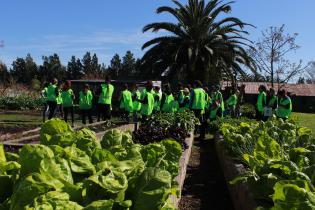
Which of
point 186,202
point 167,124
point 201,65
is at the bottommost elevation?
point 186,202

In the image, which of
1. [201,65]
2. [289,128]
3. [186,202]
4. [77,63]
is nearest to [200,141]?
[289,128]

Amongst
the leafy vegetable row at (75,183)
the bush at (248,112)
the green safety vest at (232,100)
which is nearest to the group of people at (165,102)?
the green safety vest at (232,100)

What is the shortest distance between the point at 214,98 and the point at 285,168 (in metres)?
13.0

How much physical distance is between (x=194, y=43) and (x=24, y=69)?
58094 mm

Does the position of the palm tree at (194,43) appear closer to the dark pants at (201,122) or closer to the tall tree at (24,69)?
the dark pants at (201,122)

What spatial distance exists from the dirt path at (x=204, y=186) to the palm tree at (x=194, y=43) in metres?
19.8

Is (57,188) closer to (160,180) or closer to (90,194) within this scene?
(90,194)

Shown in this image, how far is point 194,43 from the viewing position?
102ft

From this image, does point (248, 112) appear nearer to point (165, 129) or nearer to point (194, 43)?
point (194, 43)

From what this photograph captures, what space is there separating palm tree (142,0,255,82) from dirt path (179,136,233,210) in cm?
1982

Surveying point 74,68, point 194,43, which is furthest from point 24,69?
point 194,43

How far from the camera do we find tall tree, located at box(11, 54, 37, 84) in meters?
81.8

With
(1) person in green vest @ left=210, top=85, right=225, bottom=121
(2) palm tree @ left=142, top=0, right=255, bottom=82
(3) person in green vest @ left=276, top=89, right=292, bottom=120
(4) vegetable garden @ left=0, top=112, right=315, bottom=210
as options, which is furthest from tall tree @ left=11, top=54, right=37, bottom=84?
(4) vegetable garden @ left=0, top=112, right=315, bottom=210

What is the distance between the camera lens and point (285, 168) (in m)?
3.85
